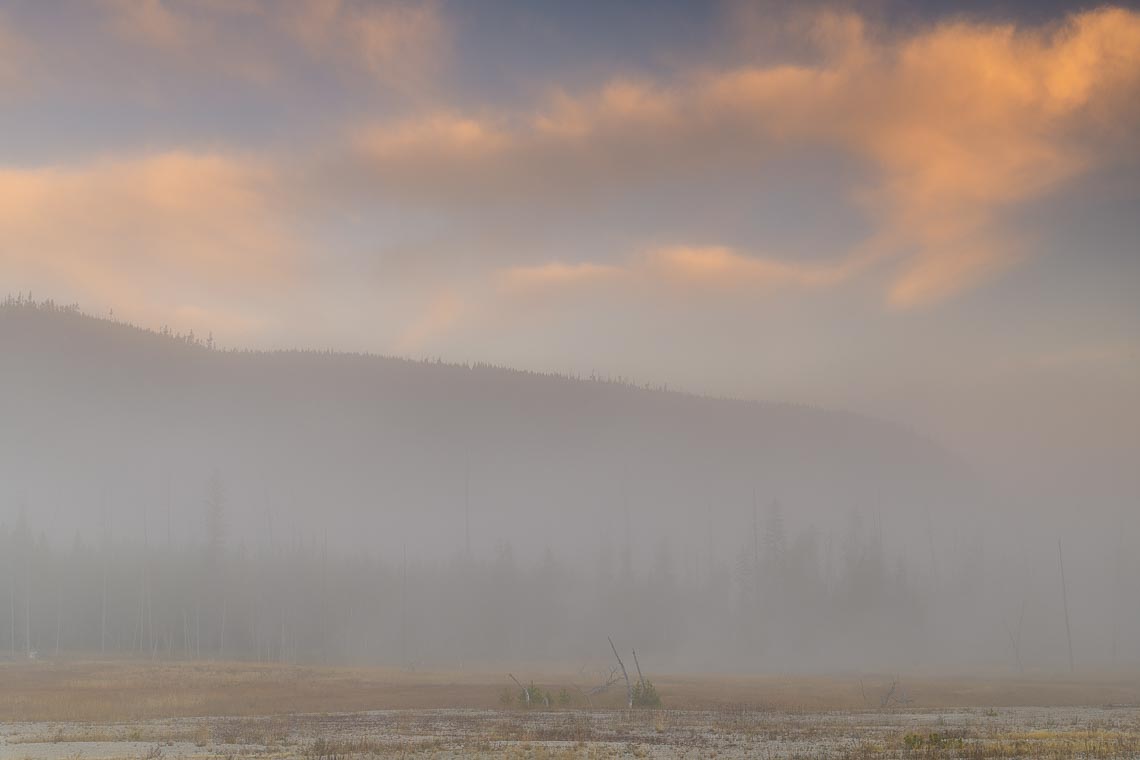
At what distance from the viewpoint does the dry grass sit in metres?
79.7

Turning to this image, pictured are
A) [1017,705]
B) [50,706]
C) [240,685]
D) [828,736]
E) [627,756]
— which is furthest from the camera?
[240,685]

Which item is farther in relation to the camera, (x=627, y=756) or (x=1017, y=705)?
(x=1017, y=705)

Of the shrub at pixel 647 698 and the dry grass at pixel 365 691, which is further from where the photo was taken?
the shrub at pixel 647 698

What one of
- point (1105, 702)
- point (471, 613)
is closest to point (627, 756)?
point (1105, 702)

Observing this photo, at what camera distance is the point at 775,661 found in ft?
589

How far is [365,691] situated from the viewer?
9962 cm

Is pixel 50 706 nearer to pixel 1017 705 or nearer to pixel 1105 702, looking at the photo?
pixel 1017 705

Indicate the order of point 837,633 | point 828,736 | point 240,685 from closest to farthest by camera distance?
point 828,736, point 240,685, point 837,633

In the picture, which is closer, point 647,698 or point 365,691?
point 647,698

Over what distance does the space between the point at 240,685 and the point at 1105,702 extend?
255 ft

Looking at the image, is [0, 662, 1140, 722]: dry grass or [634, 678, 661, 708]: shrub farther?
[634, 678, 661, 708]: shrub

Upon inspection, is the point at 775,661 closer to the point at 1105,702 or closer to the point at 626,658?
the point at 626,658

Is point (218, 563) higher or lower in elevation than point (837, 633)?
higher

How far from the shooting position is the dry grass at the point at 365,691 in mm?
79700
